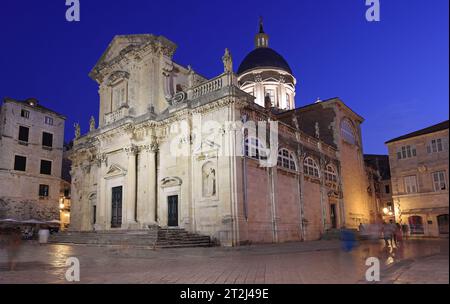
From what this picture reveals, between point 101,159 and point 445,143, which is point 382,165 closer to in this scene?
point 101,159

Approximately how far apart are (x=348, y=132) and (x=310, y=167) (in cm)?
1086

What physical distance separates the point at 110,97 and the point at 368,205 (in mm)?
29070

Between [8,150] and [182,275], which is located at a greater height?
[8,150]

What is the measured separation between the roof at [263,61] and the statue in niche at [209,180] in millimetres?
28360

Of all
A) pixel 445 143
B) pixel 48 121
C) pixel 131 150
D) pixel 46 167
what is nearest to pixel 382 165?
pixel 131 150

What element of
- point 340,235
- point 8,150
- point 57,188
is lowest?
point 340,235

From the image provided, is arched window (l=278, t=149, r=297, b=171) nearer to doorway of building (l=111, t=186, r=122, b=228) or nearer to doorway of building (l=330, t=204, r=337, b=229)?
doorway of building (l=330, t=204, r=337, b=229)

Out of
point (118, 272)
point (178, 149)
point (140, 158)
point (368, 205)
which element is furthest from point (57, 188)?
point (118, 272)

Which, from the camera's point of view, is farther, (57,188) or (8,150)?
(57,188)

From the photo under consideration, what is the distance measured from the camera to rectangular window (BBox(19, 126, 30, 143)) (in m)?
42.2

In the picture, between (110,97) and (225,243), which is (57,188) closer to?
(110,97)

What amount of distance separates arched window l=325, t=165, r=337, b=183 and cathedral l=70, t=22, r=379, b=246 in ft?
0.42

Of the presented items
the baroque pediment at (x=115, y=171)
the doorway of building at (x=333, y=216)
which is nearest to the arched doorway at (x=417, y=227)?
the doorway of building at (x=333, y=216)
